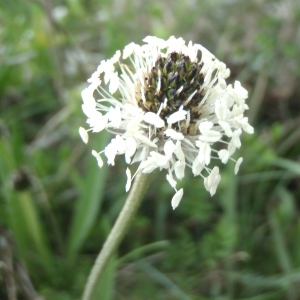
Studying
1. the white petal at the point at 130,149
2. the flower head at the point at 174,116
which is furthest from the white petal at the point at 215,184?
the white petal at the point at 130,149

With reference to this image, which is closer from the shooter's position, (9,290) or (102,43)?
(9,290)

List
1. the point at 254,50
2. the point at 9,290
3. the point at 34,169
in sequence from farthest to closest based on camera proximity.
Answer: the point at 254,50, the point at 34,169, the point at 9,290

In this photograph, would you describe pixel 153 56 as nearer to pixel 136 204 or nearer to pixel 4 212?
pixel 136 204

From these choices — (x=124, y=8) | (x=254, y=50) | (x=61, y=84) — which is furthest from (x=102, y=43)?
(x=254, y=50)

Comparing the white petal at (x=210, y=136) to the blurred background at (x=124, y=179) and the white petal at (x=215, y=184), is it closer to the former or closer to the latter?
the white petal at (x=215, y=184)

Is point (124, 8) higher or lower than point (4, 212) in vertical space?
higher

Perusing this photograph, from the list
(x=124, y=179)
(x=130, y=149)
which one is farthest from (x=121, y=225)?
(x=124, y=179)
